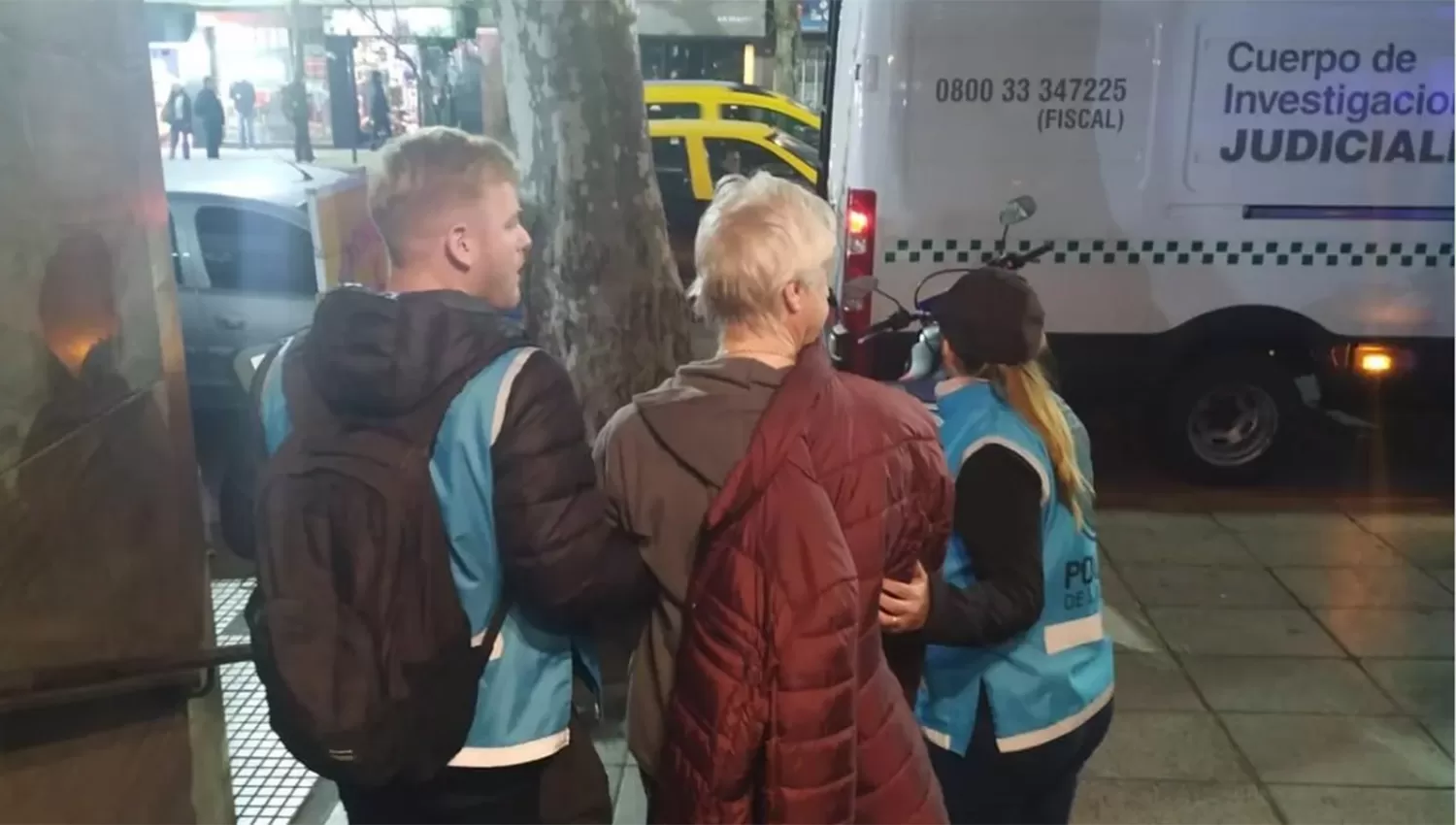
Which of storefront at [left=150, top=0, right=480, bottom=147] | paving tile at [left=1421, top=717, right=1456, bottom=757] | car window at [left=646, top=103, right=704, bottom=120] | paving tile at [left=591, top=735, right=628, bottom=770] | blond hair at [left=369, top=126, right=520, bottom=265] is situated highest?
storefront at [left=150, top=0, right=480, bottom=147]

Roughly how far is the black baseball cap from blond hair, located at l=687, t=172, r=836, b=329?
1.53 ft

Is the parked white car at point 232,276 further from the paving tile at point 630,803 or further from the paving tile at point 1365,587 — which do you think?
the paving tile at point 1365,587

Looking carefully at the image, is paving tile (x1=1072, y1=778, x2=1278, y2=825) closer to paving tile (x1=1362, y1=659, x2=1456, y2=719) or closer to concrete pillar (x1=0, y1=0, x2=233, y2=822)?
paving tile (x1=1362, y1=659, x2=1456, y2=719)

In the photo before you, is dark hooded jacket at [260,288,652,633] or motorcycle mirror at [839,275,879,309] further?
motorcycle mirror at [839,275,879,309]

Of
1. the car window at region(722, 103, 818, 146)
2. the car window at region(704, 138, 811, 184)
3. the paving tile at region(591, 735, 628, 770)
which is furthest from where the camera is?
the car window at region(722, 103, 818, 146)

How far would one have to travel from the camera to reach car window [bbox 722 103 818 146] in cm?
1577

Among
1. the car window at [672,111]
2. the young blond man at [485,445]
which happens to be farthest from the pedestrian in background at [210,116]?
the young blond man at [485,445]

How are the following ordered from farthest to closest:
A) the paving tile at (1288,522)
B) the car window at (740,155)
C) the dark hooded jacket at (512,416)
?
1. the car window at (740,155)
2. the paving tile at (1288,522)
3. the dark hooded jacket at (512,416)

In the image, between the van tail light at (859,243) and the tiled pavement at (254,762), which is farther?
the van tail light at (859,243)

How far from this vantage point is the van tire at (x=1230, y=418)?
23.1 feet

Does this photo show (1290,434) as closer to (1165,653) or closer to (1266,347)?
(1266,347)

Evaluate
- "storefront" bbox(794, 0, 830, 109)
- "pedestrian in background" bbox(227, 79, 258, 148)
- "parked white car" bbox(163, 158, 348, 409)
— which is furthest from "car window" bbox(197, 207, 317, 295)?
"storefront" bbox(794, 0, 830, 109)

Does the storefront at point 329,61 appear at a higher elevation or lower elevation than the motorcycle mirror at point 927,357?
higher

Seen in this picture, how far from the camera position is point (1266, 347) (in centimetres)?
705
